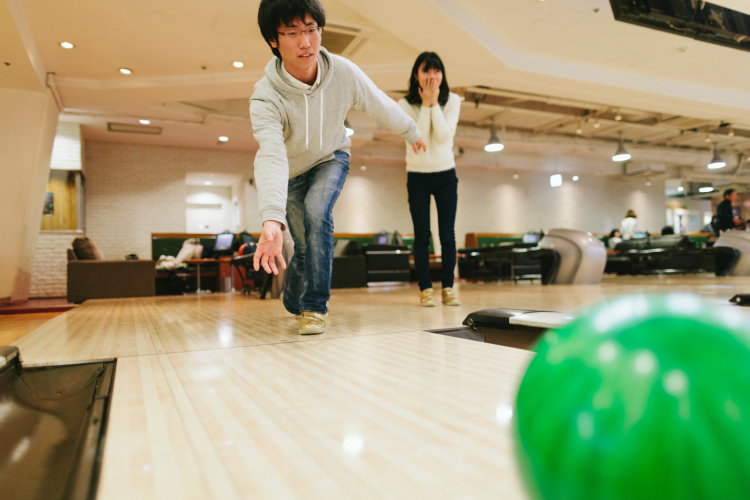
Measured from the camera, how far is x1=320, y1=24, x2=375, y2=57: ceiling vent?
535 centimetres

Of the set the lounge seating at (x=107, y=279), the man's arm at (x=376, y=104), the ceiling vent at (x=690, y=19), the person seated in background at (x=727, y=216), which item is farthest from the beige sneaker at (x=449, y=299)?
the person seated in background at (x=727, y=216)

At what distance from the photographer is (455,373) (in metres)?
1.00

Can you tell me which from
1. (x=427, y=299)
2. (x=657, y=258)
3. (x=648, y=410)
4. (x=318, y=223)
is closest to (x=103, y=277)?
(x=427, y=299)

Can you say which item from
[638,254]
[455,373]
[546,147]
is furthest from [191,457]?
[546,147]

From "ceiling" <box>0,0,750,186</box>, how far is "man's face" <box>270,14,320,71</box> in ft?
11.8

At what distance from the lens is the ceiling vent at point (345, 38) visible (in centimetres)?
535

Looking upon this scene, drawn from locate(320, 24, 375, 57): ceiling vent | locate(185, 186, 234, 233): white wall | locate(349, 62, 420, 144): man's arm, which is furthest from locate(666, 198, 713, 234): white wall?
locate(349, 62, 420, 144): man's arm

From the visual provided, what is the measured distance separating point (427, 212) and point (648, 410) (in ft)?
9.24

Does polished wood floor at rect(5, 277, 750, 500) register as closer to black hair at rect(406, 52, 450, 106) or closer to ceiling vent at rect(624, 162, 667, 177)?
black hair at rect(406, 52, 450, 106)

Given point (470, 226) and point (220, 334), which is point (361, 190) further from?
point (220, 334)

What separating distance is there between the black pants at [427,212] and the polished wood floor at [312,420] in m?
1.58

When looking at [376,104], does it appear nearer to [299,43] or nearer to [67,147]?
[299,43]

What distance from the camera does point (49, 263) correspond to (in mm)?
8305

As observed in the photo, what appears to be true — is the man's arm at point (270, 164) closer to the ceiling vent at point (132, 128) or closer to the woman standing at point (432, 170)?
the woman standing at point (432, 170)
